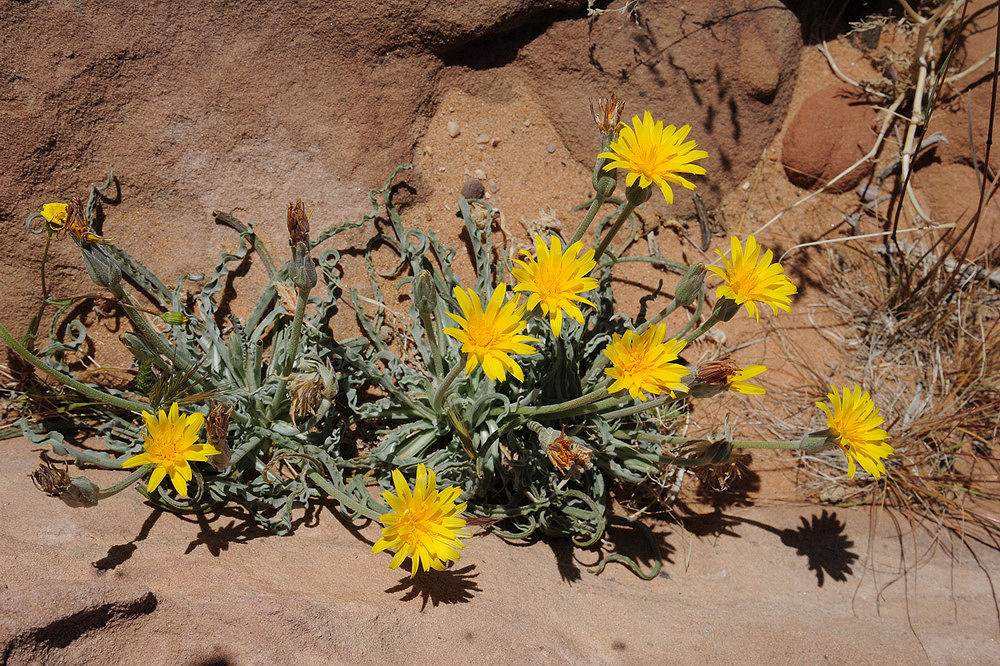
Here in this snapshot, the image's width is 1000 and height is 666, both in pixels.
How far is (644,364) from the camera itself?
223 cm

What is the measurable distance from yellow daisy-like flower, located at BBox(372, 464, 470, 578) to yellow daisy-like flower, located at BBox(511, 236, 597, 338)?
66 cm

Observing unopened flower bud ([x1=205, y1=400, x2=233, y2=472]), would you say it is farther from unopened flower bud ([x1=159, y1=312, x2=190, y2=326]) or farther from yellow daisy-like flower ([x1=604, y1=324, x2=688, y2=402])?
yellow daisy-like flower ([x1=604, y1=324, x2=688, y2=402])

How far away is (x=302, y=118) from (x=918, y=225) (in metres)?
3.41

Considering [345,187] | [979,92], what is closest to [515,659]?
[345,187]

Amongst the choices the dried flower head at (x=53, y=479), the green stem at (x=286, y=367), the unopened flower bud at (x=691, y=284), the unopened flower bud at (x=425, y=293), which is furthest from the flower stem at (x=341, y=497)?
the unopened flower bud at (x=691, y=284)

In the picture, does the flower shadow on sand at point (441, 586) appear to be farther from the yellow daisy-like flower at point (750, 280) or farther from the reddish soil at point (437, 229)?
the yellow daisy-like flower at point (750, 280)

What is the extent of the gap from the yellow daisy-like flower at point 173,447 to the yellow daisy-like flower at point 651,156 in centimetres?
159

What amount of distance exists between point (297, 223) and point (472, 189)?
1447mm

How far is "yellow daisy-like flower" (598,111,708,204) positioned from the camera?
7.60 feet

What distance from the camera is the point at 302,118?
127 inches

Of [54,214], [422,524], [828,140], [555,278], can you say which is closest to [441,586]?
[422,524]

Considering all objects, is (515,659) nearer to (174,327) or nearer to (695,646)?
(695,646)

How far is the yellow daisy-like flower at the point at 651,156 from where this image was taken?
2316 mm

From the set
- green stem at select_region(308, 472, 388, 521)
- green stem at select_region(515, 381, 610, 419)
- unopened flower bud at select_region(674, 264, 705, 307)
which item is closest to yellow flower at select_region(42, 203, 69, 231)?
green stem at select_region(308, 472, 388, 521)
